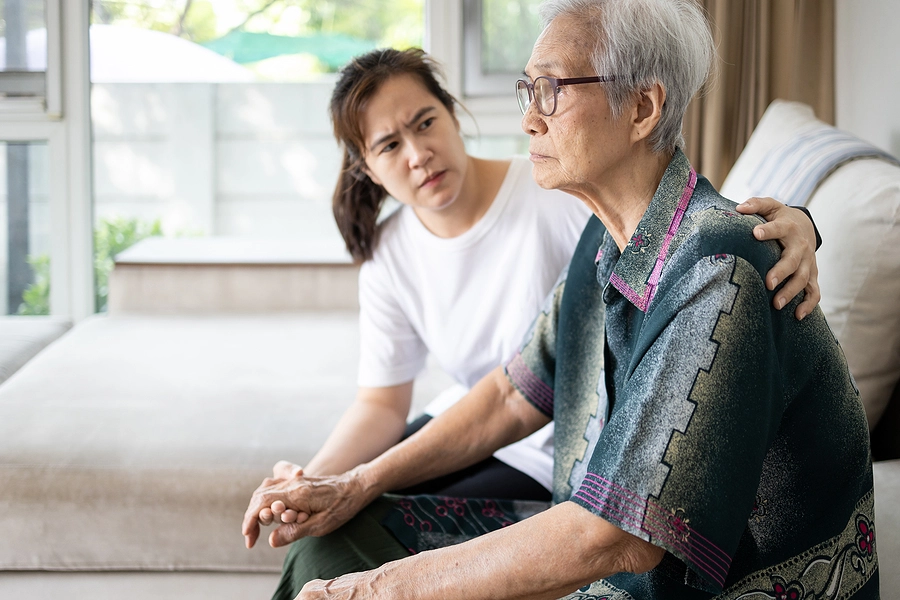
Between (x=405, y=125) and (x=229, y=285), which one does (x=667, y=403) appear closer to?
(x=405, y=125)

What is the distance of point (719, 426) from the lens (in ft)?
2.74

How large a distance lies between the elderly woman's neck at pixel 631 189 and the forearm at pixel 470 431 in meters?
0.46

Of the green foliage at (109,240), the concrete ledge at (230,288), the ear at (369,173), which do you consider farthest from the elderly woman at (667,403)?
the green foliage at (109,240)

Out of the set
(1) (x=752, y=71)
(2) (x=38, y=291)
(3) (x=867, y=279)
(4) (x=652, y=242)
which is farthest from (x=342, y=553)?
(2) (x=38, y=291)

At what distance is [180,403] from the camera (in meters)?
1.98

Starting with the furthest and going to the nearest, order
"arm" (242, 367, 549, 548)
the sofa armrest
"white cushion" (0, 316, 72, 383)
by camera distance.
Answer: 1. "white cushion" (0, 316, 72, 383)
2. "arm" (242, 367, 549, 548)
3. the sofa armrest

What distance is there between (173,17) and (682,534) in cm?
343

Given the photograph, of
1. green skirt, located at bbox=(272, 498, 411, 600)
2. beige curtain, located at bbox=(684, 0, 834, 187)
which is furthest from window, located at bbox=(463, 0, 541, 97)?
green skirt, located at bbox=(272, 498, 411, 600)

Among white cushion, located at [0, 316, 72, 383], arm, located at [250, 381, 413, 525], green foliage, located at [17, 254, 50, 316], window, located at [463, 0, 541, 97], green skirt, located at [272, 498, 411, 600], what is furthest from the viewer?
green foliage, located at [17, 254, 50, 316]

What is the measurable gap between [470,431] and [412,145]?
0.57 meters

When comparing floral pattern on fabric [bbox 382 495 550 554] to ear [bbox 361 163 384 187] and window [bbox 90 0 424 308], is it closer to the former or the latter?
ear [bbox 361 163 384 187]

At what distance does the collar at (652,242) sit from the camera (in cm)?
99

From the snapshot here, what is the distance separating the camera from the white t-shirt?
1.63m

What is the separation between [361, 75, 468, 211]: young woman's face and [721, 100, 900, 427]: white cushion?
700 millimetres
